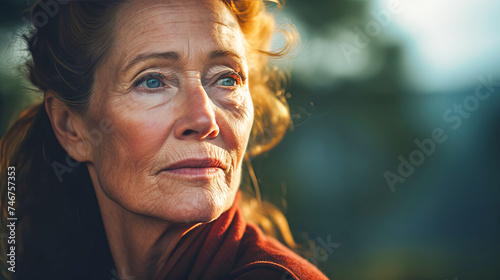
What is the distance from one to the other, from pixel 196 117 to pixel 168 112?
156 mm

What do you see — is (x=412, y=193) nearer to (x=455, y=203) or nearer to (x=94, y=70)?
(x=455, y=203)

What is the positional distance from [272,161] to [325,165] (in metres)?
1.29

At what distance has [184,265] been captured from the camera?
1901mm

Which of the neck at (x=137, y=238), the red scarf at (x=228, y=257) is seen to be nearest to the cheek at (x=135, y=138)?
the neck at (x=137, y=238)

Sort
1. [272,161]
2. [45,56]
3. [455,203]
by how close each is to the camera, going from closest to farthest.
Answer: [45,56]
[272,161]
[455,203]

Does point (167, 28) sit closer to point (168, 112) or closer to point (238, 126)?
point (168, 112)

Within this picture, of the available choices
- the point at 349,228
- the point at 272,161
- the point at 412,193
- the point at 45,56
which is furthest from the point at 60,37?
the point at 412,193

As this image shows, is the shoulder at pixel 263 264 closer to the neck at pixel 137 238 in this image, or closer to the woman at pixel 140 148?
the woman at pixel 140 148

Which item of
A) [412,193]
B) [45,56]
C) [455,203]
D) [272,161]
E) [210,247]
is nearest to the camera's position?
[210,247]

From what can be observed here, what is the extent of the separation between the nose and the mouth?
0.11 m

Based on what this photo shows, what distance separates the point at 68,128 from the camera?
207 centimetres

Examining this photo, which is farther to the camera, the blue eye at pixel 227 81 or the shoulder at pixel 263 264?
the blue eye at pixel 227 81

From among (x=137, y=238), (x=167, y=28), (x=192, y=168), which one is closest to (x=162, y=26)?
(x=167, y=28)

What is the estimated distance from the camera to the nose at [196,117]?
5.68ft
